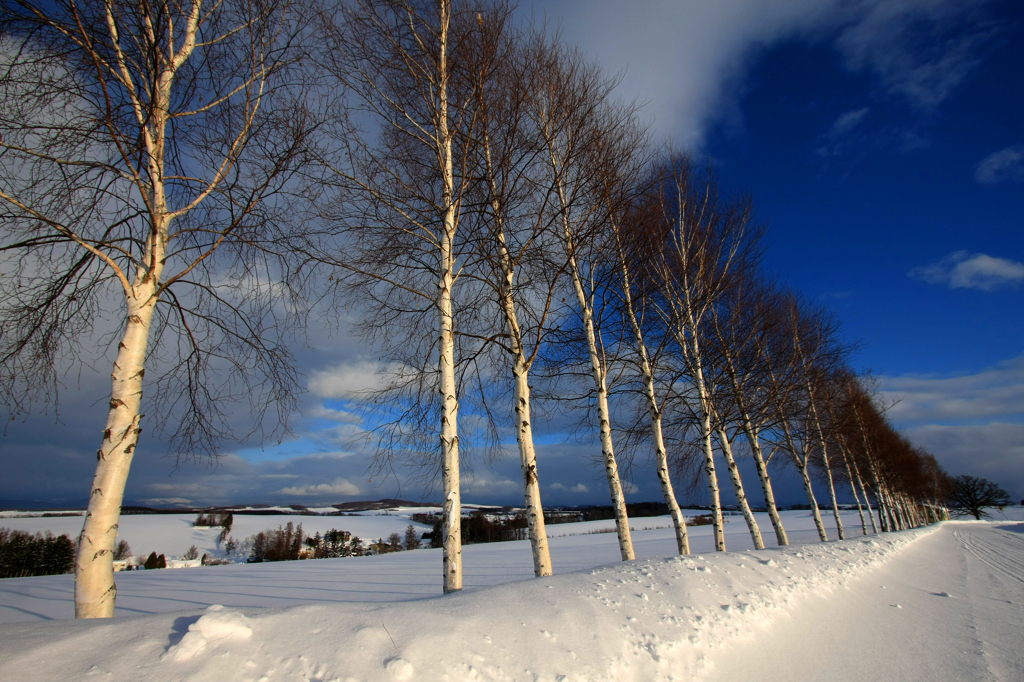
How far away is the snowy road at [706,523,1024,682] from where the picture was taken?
133 inches

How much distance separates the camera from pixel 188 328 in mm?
4922

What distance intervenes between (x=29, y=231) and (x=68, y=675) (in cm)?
404

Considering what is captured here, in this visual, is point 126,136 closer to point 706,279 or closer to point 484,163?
point 484,163

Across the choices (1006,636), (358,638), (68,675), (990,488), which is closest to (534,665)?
(358,638)

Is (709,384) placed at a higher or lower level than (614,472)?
higher

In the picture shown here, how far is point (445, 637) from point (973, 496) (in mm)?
114176

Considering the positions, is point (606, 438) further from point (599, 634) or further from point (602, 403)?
point (599, 634)

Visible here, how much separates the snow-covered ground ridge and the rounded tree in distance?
105m

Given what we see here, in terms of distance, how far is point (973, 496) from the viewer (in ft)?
257

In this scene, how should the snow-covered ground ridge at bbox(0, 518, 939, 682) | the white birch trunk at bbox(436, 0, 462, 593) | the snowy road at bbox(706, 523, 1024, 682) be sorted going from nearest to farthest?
the snow-covered ground ridge at bbox(0, 518, 939, 682) < the snowy road at bbox(706, 523, 1024, 682) < the white birch trunk at bbox(436, 0, 462, 593)

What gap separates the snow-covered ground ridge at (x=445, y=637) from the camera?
2109mm

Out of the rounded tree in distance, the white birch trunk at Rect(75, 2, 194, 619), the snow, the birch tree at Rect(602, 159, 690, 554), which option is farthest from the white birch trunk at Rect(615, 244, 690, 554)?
the rounded tree in distance

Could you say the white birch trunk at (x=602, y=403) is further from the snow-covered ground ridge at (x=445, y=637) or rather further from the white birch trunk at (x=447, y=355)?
the snow-covered ground ridge at (x=445, y=637)

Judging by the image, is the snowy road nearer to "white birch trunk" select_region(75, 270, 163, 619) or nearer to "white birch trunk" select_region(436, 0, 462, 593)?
"white birch trunk" select_region(436, 0, 462, 593)
